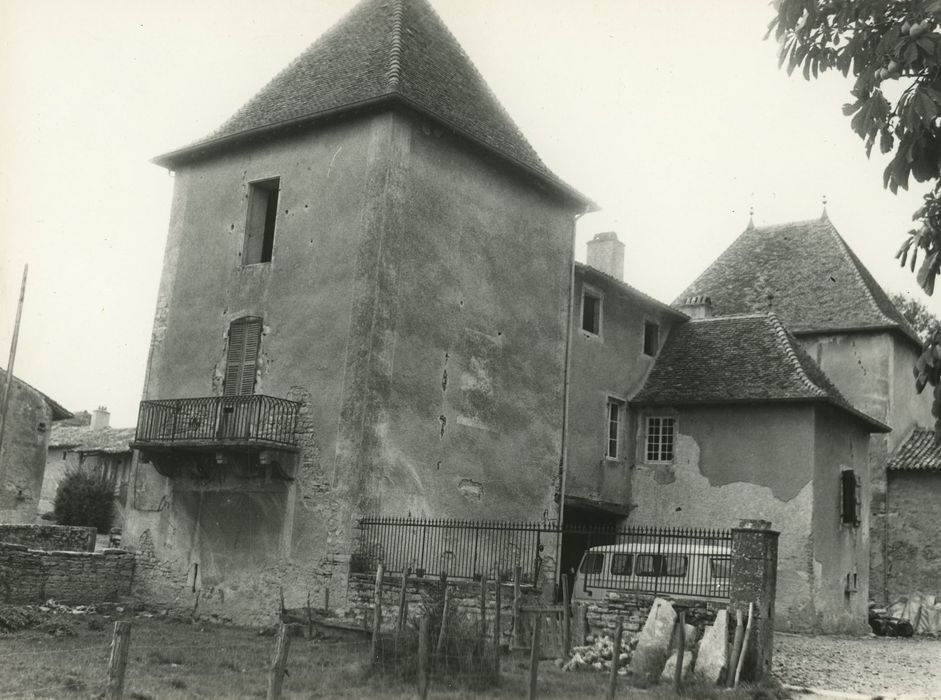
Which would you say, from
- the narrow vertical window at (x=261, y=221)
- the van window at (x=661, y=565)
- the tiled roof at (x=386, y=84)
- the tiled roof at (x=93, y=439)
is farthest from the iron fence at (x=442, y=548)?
the tiled roof at (x=93, y=439)

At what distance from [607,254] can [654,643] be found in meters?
17.8

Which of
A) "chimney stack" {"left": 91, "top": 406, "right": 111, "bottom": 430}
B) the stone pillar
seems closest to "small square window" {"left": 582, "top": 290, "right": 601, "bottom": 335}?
the stone pillar

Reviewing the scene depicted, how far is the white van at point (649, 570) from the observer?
17562 millimetres

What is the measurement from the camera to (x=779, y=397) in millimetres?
23766

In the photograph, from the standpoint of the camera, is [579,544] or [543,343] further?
[579,544]

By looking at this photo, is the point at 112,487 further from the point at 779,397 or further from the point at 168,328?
the point at 779,397

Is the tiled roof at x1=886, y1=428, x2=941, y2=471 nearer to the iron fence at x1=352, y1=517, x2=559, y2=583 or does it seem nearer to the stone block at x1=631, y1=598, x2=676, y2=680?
the iron fence at x1=352, y1=517, x2=559, y2=583

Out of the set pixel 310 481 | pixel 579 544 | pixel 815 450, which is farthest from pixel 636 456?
pixel 310 481

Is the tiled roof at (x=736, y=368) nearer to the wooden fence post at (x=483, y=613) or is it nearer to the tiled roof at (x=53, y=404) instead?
the wooden fence post at (x=483, y=613)

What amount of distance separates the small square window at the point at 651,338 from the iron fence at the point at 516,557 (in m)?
8.46

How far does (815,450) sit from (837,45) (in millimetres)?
17931

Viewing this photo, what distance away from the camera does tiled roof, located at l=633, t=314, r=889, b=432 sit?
24.3 meters

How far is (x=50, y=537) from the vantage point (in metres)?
20.9

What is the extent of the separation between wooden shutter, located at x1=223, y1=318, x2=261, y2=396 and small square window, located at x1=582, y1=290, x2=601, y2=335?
337 inches
